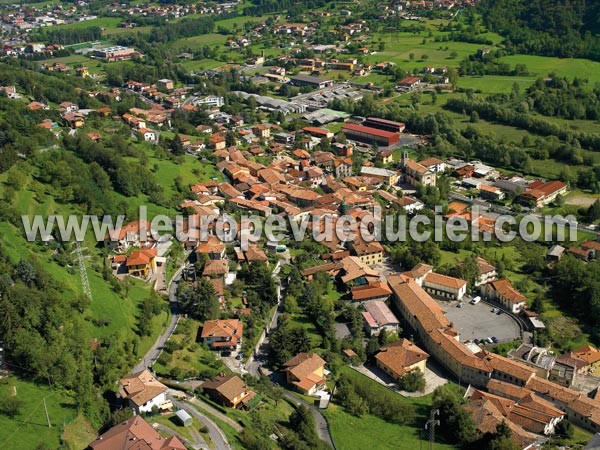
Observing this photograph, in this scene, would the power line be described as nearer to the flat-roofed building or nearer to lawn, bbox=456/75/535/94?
the flat-roofed building

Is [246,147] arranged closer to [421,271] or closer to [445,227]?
[445,227]

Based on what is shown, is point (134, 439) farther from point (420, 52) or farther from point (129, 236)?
point (420, 52)

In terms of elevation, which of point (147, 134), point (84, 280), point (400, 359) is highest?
point (84, 280)

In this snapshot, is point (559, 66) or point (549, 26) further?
point (549, 26)

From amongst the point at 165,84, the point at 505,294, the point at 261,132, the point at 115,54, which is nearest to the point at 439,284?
the point at 505,294

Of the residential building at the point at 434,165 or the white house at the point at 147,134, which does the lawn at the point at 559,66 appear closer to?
the residential building at the point at 434,165
